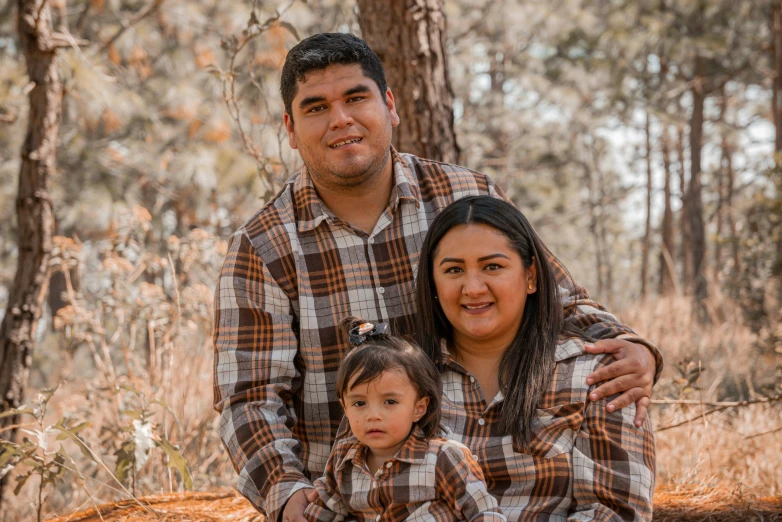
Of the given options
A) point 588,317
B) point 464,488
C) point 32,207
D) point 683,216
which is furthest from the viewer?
point 683,216

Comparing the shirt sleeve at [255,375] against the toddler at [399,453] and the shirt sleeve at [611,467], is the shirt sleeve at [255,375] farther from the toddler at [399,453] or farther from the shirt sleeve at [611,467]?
the shirt sleeve at [611,467]

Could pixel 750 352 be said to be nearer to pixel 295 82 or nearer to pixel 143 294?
pixel 143 294

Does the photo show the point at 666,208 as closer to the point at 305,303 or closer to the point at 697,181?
the point at 697,181

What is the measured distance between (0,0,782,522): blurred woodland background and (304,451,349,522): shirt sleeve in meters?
0.98

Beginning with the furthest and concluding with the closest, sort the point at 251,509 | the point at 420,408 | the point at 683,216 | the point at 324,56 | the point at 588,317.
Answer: the point at 683,216
the point at 251,509
the point at 324,56
the point at 588,317
the point at 420,408

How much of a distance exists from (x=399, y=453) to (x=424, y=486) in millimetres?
109

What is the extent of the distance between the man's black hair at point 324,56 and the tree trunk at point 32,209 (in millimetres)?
2121

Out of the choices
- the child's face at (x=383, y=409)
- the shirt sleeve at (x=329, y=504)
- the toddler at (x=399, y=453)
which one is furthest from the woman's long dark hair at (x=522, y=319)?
the shirt sleeve at (x=329, y=504)

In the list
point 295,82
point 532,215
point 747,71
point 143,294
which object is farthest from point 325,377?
point 532,215

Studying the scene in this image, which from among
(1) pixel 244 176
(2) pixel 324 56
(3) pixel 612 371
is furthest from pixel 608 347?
(1) pixel 244 176

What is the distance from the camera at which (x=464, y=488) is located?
212cm

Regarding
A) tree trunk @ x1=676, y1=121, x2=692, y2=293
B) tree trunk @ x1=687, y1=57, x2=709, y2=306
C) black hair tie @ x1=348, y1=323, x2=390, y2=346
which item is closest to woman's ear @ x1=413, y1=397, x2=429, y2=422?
black hair tie @ x1=348, y1=323, x2=390, y2=346

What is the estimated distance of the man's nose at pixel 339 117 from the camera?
2.74 meters

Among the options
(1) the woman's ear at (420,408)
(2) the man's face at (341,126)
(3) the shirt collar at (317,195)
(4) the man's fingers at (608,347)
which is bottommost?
(1) the woman's ear at (420,408)
